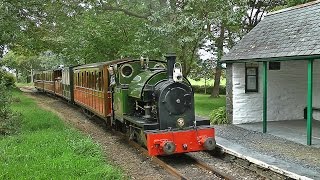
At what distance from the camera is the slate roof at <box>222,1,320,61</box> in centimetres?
1061

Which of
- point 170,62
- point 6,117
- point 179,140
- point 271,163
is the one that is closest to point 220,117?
point 179,140

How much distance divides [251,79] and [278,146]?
14.9 feet

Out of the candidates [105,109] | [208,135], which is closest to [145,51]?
[105,109]

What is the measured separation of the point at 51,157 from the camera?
848 centimetres

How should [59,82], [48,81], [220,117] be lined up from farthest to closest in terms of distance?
[48,81], [59,82], [220,117]

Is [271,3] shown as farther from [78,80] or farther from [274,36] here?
[78,80]

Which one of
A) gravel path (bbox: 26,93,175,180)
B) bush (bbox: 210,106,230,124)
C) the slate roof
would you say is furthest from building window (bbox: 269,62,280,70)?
gravel path (bbox: 26,93,175,180)

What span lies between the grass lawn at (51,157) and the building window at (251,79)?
260 inches

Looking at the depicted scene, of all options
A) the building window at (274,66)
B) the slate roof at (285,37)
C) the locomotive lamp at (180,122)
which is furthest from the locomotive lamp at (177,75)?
the building window at (274,66)

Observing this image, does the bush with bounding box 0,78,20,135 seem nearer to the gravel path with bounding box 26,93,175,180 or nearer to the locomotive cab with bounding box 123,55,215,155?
the gravel path with bounding box 26,93,175,180

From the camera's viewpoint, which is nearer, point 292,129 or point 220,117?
point 292,129

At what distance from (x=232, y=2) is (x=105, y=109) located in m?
8.49

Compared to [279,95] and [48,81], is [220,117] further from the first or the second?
[48,81]

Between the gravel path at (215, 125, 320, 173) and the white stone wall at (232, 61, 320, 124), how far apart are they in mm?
1506
